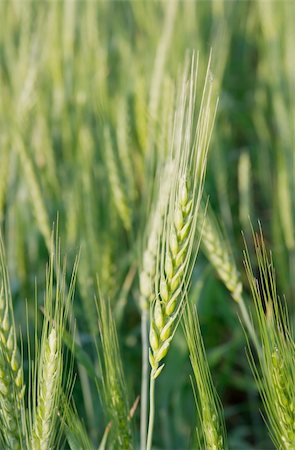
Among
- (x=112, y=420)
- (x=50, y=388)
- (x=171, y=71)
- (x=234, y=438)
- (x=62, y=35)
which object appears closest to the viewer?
(x=50, y=388)

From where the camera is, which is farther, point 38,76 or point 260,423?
point 38,76

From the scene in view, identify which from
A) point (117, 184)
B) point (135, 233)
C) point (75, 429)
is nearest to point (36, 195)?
point (117, 184)

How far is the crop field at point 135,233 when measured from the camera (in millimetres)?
830

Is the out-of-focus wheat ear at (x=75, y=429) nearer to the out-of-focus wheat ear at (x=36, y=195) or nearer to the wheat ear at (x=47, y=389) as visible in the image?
the wheat ear at (x=47, y=389)

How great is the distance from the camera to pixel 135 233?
1.72m

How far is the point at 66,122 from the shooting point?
1.70m

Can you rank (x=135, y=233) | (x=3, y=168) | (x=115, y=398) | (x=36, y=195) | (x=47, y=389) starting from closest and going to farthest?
(x=47, y=389), (x=115, y=398), (x=36, y=195), (x=3, y=168), (x=135, y=233)

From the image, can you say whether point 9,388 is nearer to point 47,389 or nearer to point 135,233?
point 47,389

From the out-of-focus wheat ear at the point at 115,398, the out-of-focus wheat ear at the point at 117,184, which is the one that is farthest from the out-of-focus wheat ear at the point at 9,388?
the out-of-focus wheat ear at the point at 117,184

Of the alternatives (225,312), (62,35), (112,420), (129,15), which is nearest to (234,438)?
(225,312)

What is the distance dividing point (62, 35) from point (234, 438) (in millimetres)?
1115

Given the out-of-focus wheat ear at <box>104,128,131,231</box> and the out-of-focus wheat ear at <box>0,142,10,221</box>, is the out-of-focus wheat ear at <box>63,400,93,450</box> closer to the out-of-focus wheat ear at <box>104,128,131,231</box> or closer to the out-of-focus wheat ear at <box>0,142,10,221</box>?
the out-of-focus wheat ear at <box>104,128,131,231</box>

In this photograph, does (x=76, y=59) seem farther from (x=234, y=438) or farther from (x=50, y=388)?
(x=50, y=388)

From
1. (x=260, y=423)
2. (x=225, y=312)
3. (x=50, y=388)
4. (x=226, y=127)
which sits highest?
(x=50, y=388)
